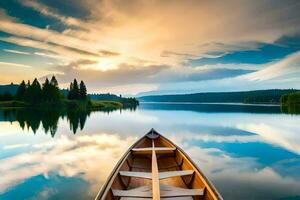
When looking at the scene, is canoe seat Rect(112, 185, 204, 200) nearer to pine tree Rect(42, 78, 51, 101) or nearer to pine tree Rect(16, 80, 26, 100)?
pine tree Rect(42, 78, 51, 101)

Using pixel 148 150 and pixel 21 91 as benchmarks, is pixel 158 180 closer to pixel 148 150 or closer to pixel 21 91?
pixel 148 150

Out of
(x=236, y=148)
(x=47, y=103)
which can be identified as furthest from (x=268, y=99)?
(x=236, y=148)

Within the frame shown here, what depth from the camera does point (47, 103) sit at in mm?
79500

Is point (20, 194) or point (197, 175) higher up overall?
point (197, 175)

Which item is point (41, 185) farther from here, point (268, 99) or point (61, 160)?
point (268, 99)

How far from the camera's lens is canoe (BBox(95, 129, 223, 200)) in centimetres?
616

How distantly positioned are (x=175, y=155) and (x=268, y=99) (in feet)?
500

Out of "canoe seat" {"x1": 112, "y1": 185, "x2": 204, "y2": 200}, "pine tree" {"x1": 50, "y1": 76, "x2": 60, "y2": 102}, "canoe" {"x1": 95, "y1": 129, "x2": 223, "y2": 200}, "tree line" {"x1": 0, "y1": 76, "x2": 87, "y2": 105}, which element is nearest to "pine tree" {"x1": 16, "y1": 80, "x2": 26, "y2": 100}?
"tree line" {"x1": 0, "y1": 76, "x2": 87, "y2": 105}

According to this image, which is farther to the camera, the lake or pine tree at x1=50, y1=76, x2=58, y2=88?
pine tree at x1=50, y1=76, x2=58, y2=88

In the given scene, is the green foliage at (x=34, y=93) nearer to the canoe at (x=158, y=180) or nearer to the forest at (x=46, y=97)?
the forest at (x=46, y=97)

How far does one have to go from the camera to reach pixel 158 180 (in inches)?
256

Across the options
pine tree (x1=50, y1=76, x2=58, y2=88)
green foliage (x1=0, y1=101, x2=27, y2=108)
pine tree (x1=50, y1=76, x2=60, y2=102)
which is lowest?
green foliage (x1=0, y1=101, x2=27, y2=108)

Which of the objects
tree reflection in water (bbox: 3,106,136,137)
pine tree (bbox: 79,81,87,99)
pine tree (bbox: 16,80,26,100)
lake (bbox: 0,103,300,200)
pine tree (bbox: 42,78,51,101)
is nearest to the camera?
lake (bbox: 0,103,300,200)

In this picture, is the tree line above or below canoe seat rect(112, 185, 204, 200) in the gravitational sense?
above
